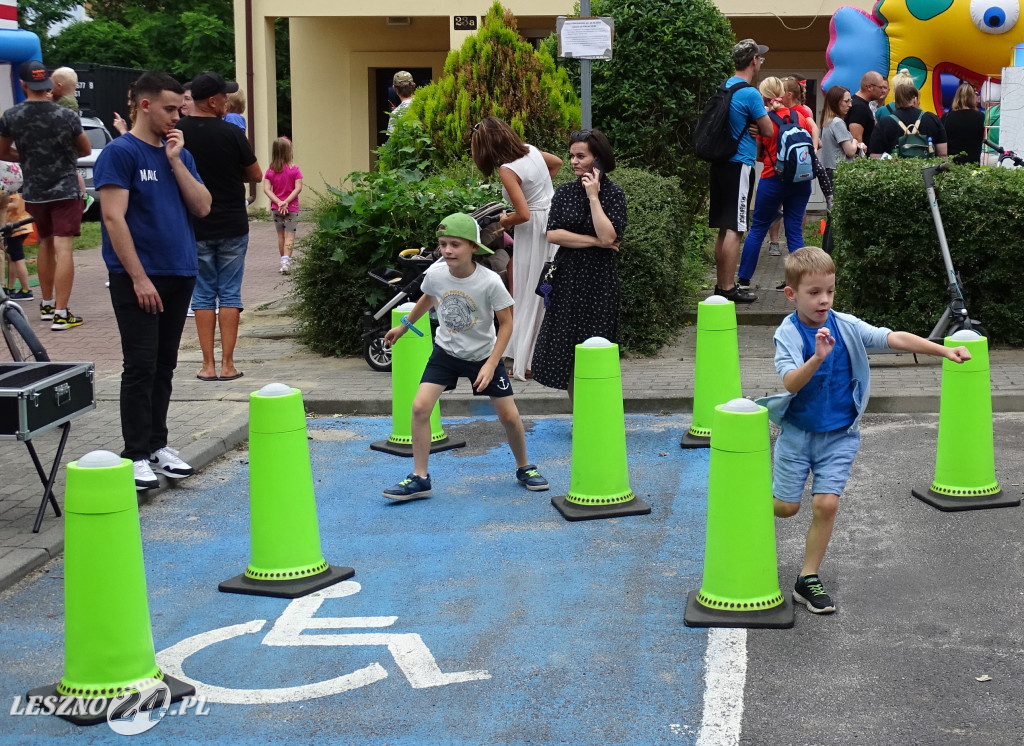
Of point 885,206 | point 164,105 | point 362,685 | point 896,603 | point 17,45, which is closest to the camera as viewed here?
point 362,685

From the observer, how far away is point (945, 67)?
16.4 meters

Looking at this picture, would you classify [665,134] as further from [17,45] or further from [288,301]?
[17,45]

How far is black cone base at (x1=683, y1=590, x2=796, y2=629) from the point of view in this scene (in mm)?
4730

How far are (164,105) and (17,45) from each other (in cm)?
1065

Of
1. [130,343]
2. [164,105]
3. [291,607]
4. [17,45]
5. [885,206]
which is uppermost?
[17,45]

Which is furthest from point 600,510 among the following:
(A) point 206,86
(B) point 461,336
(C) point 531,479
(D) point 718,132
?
(D) point 718,132

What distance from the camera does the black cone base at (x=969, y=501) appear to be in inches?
242

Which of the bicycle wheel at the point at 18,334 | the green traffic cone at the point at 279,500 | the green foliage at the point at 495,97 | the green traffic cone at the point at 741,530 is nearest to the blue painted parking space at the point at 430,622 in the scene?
the green traffic cone at the point at 279,500

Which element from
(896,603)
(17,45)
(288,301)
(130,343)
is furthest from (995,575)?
(17,45)

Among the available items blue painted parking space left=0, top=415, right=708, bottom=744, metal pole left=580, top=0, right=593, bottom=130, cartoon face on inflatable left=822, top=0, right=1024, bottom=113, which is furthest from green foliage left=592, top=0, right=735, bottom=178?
blue painted parking space left=0, top=415, right=708, bottom=744

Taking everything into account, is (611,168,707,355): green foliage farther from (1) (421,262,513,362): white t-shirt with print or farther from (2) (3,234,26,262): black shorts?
(2) (3,234,26,262): black shorts

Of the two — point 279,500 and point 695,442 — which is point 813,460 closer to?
point 279,500

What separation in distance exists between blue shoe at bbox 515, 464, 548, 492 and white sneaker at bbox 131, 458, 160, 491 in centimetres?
200

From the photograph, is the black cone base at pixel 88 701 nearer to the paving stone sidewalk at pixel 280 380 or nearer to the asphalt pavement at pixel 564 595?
the asphalt pavement at pixel 564 595
